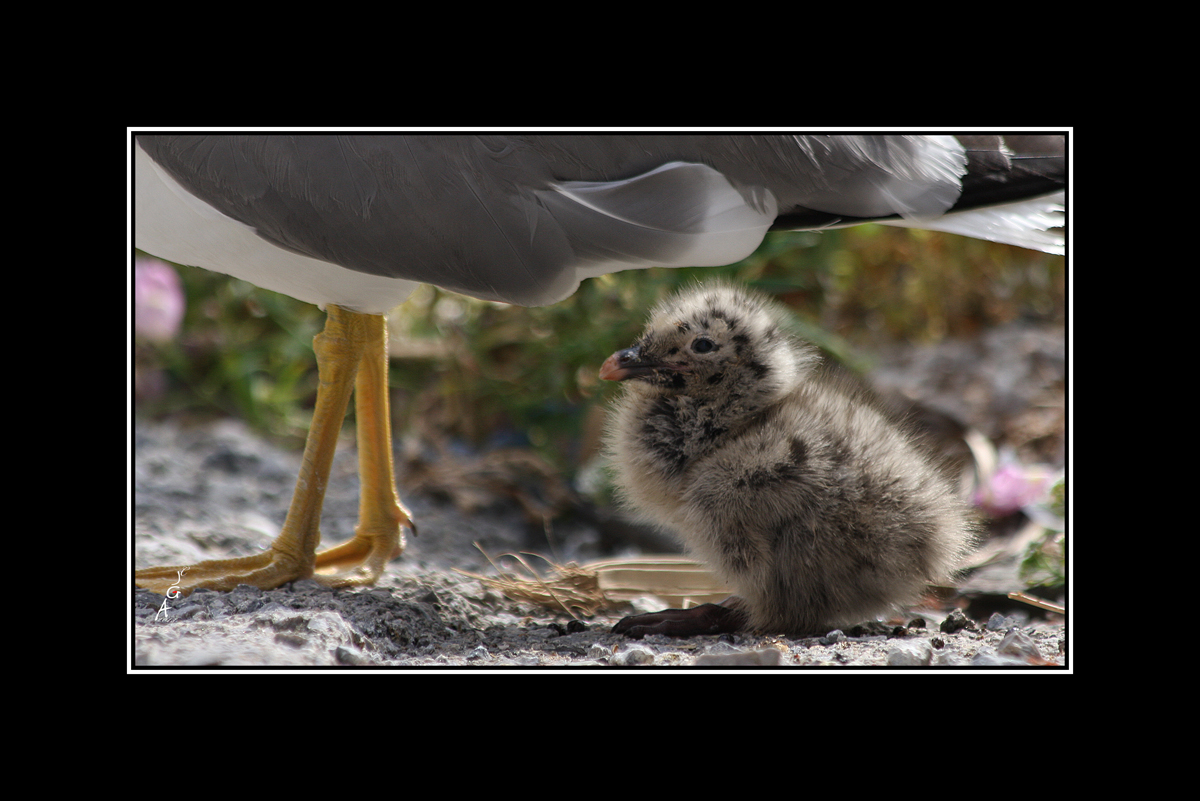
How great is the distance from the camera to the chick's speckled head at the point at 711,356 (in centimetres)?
203

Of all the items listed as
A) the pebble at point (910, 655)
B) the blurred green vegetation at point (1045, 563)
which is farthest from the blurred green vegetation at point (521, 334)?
the pebble at point (910, 655)

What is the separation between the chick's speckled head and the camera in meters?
2.03

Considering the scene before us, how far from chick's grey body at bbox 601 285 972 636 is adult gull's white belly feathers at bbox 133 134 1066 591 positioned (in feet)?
0.68

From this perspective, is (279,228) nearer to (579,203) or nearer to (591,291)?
(579,203)

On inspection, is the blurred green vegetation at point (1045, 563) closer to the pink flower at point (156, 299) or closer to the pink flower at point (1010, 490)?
the pink flower at point (1010, 490)

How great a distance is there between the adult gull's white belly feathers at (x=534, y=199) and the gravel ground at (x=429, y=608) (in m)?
0.54

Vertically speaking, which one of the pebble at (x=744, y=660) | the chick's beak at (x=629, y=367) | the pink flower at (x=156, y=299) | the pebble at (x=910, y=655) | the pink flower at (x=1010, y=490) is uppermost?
the pink flower at (x=156, y=299)

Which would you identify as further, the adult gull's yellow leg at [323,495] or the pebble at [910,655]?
the adult gull's yellow leg at [323,495]

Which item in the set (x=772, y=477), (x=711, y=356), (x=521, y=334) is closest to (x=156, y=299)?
(x=521, y=334)

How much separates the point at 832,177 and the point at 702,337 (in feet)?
1.34

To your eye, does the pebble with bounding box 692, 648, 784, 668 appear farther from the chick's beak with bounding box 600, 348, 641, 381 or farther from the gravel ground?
the chick's beak with bounding box 600, 348, 641, 381

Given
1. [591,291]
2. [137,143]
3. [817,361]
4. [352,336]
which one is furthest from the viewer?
[591,291]

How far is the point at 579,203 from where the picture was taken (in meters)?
1.93
